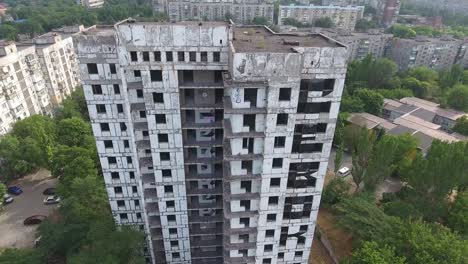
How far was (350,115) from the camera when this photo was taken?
2704 inches

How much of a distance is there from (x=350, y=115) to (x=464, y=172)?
31.4 m

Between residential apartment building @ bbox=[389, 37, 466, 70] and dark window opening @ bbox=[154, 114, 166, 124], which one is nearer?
dark window opening @ bbox=[154, 114, 166, 124]

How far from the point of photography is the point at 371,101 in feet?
242

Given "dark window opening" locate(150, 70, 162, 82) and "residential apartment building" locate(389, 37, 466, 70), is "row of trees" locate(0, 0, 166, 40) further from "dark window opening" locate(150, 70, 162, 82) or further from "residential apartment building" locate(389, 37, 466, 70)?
"dark window opening" locate(150, 70, 162, 82)

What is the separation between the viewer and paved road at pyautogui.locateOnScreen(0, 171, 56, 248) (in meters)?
41.7

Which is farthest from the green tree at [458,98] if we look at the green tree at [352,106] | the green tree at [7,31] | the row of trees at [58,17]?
the green tree at [7,31]

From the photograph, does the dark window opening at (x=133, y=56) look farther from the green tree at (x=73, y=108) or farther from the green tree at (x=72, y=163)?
the green tree at (x=73, y=108)

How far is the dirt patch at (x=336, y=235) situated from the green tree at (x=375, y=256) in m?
9.82

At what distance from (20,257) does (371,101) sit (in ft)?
245

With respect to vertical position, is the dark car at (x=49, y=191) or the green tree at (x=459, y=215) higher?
the green tree at (x=459, y=215)

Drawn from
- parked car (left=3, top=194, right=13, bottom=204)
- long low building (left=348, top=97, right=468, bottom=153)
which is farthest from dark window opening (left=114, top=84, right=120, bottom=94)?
long low building (left=348, top=97, right=468, bottom=153)

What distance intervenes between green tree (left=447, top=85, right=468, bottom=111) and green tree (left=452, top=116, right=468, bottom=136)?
36.0ft

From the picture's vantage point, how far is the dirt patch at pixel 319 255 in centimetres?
3727

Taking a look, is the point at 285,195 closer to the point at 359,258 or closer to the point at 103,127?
the point at 359,258
